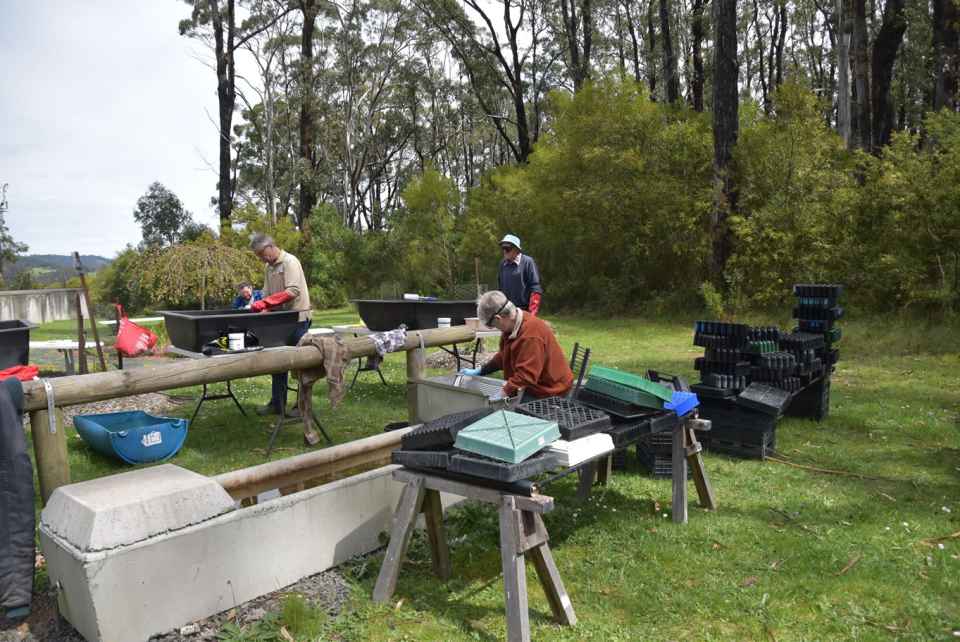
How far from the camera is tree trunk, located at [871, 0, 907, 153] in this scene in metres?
15.3

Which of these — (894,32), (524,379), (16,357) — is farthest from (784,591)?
(894,32)

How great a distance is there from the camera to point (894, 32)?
15.5 metres

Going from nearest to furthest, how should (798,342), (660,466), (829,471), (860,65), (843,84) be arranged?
(660,466), (829,471), (798,342), (860,65), (843,84)

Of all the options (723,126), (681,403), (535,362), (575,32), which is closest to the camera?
(681,403)

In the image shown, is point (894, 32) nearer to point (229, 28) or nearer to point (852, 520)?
Answer: point (852, 520)

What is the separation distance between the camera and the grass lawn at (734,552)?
3020 millimetres

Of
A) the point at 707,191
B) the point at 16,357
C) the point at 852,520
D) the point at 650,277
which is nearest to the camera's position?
the point at 852,520

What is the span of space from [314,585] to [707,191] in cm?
1327

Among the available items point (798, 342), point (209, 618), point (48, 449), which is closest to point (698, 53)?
point (798, 342)

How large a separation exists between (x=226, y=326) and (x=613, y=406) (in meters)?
3.10

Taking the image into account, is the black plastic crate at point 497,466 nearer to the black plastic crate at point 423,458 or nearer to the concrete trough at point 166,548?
the black plastic crate at point 423,458

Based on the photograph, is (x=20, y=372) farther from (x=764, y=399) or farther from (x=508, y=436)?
(x=764, y=399)

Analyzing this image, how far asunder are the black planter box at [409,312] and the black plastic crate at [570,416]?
3375mm

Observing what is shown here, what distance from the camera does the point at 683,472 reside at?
4.05 m
